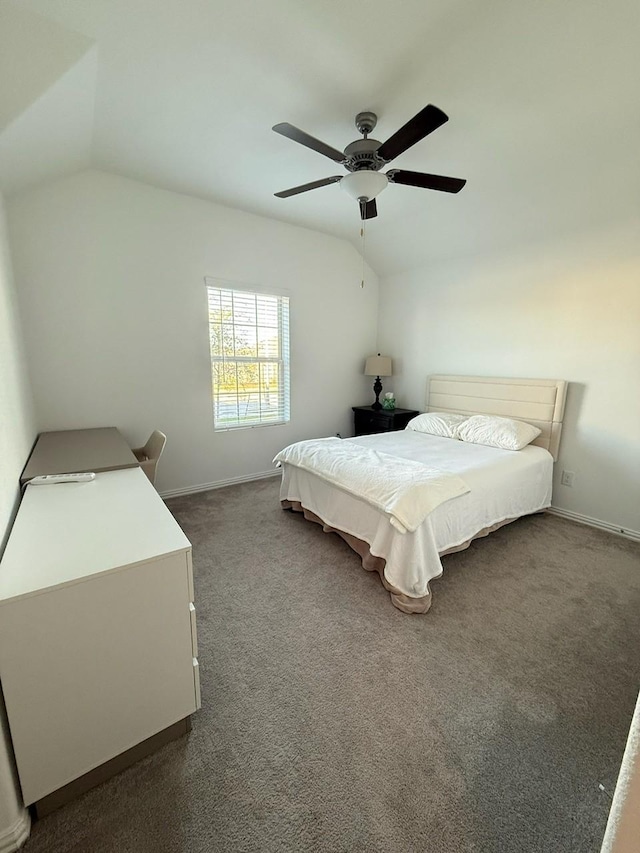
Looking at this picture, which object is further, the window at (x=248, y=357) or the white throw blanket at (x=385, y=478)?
the window at (x=248, y=357)

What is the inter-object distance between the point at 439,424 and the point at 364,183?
234 cm

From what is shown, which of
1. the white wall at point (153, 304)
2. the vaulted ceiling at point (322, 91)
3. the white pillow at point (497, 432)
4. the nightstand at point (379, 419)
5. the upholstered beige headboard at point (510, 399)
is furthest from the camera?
the nightstand at point (379, 419)

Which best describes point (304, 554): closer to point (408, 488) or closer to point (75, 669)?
point (408, 488)

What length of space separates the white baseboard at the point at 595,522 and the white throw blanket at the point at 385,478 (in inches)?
65.3

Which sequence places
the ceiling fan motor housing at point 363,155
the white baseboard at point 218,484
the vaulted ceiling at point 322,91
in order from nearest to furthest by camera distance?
the vaulted ceiling at point 322,91 → the ceiling fan motor housing at point 363,155 → the white baseboard at point 218,484

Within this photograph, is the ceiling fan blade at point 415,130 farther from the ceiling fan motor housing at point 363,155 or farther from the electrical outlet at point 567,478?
the electrical outlet at point 567,478

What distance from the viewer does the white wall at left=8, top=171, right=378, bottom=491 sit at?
107 inches

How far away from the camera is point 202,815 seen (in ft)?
3.68

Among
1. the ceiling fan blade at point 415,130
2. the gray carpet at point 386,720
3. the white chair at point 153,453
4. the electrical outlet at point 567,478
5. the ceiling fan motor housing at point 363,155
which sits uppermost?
the ceiling fan motor housing at point 363,155

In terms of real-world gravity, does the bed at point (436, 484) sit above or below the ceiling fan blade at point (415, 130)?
below

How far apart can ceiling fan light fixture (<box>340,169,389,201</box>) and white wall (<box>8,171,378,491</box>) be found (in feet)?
5.87

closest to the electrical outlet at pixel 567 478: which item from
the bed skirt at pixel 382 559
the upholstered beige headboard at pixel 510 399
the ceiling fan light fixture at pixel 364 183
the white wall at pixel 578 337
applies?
the white wall at pixel 578 337

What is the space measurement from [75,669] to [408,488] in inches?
66.5

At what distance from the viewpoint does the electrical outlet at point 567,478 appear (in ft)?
10.6
